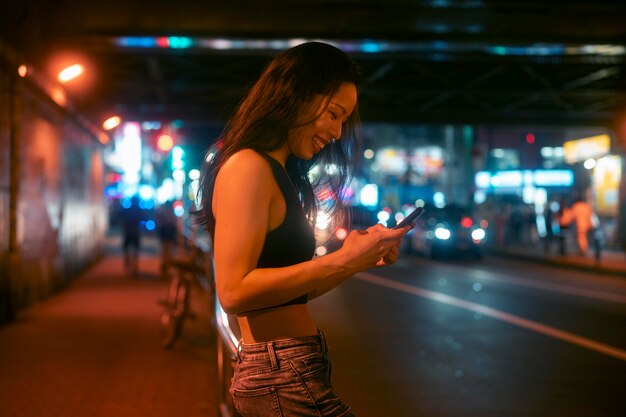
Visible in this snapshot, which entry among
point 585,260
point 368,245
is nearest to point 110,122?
point 585,260

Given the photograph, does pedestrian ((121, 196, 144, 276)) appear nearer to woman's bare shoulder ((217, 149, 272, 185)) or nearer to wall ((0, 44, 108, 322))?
wall ((0, 44, 108, 322))

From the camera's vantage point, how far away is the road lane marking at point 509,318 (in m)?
9.63

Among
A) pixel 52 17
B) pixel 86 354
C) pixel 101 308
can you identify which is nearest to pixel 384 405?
pixel 86 354

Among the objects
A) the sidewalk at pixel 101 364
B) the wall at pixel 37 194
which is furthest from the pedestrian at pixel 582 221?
the sidewalk at pixel 101 364

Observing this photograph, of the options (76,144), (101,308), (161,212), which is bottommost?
(101,308)

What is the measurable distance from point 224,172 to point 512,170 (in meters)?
44.2

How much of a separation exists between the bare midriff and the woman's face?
0.48 meters

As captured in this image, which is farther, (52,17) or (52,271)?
(52,271)

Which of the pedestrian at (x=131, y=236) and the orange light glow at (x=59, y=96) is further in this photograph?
the pedestrian at (x=131, y=236)

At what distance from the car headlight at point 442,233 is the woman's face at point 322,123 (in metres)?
25.6

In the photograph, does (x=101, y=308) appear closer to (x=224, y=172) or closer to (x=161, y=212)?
(x=161, y=212)

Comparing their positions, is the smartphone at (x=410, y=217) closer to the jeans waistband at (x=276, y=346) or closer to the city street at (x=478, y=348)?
the jeans waistband at (x=276, y=346)

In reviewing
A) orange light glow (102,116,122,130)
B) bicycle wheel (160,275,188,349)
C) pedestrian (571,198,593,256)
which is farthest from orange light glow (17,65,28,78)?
pedestrian (571,198,593,256)

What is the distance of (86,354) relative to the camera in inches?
373
